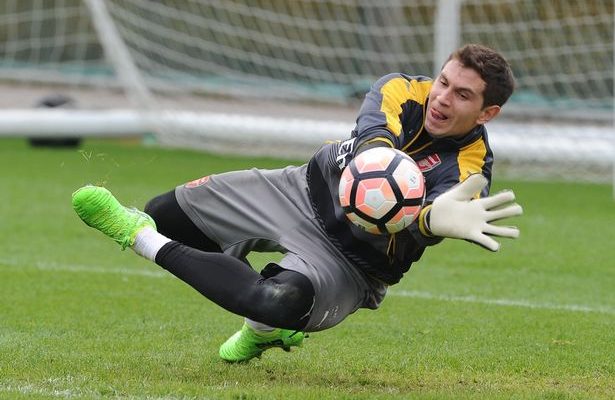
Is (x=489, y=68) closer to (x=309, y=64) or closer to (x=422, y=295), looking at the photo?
(x=422, y=295)

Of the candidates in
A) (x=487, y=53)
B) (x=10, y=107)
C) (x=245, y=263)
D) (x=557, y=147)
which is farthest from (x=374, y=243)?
(x=10, y=107)

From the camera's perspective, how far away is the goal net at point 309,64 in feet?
45.7

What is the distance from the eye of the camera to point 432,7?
49.9 ft

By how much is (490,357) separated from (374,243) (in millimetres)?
1049

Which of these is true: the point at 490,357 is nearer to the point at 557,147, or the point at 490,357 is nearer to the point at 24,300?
the point at 24,300

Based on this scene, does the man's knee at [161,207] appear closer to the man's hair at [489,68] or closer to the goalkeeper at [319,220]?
the goalkeeper at [319,220]

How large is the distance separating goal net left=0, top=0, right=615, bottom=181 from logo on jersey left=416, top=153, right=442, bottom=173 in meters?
7.81

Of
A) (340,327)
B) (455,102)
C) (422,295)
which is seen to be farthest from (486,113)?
(422,295)

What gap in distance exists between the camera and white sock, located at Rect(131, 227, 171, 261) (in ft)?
17.8

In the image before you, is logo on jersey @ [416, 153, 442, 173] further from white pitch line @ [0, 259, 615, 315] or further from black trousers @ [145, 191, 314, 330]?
white pitch line @ [0, 259, 615, 315]

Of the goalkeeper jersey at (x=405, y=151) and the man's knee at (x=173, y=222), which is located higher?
the goalkeeper jersey at (x=405, y=151)

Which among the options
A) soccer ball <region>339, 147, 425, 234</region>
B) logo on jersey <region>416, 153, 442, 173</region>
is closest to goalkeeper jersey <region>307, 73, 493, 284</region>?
logo on jersey <region>416, 153, 442, 173</region>

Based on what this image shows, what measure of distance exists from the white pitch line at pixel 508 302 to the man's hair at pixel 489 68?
255 cm

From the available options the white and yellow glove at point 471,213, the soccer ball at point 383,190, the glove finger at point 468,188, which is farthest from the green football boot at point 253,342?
the glove finger at point 468,188
